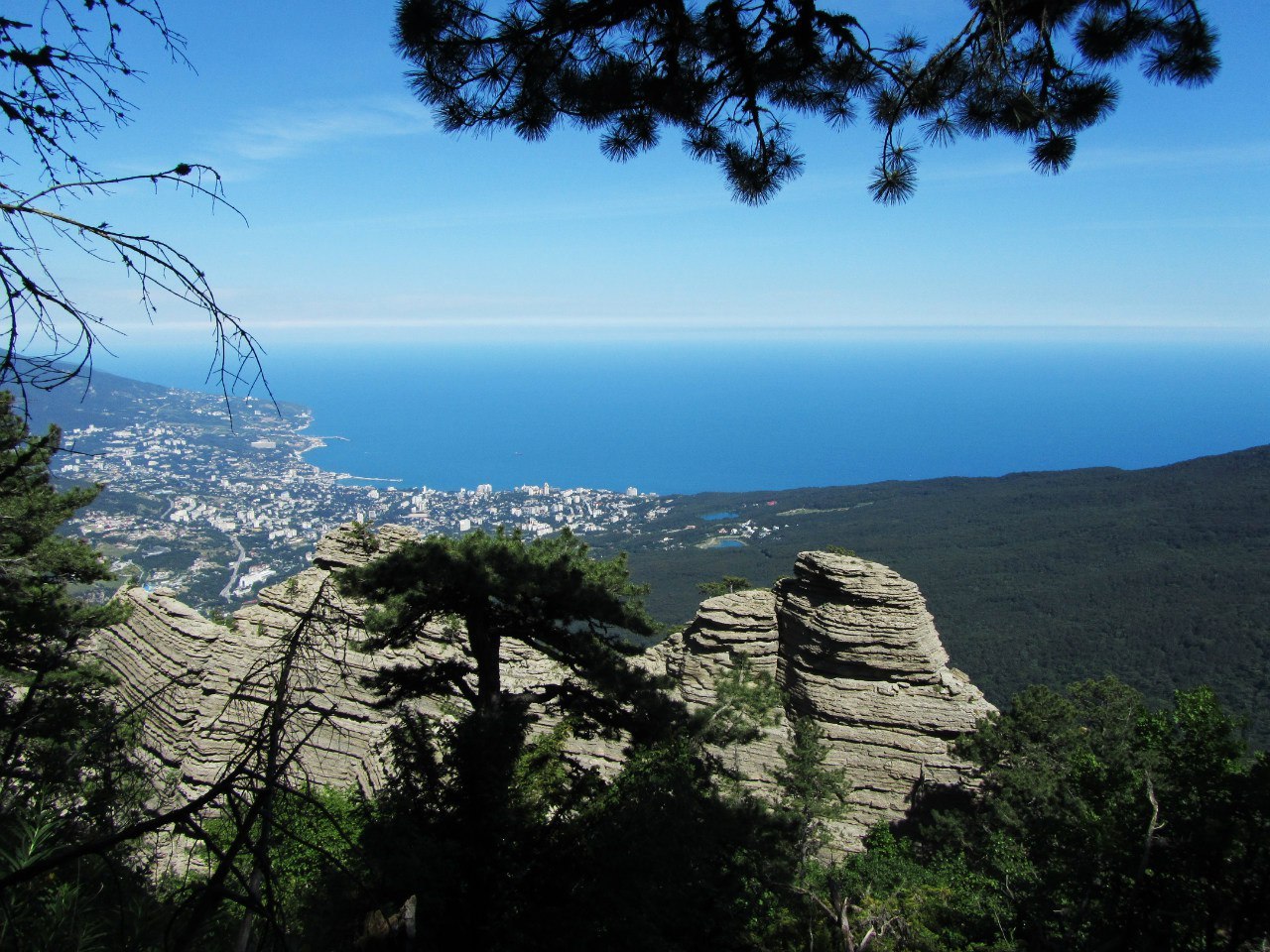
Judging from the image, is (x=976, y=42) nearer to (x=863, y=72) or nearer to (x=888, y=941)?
(x=863, y=72)

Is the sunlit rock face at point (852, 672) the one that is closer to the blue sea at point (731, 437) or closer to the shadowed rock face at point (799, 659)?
the shadowed rock face at point (799, 659)

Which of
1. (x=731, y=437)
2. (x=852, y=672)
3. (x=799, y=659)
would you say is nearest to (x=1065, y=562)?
(x=852, y=672)

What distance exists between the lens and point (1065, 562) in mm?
41406

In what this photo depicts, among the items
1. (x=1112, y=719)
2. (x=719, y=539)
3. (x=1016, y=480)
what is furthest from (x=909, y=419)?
(x=1112, y=719)

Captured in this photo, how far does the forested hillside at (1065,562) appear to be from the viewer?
2867 centimetres

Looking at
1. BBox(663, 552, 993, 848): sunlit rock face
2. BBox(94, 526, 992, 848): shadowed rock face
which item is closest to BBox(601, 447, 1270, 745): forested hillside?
BBox(663, 552, 993, 848): sunlit rock face

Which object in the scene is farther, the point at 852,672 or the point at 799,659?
the point at 799,659

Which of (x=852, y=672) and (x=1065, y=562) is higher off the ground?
(x=852, y=672)

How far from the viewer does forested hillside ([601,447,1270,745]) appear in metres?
28.7

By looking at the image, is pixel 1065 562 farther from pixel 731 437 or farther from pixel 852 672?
pixel 731 437

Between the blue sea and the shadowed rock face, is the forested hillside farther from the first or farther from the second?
the blue sea

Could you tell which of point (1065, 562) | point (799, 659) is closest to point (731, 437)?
point (1065, 562)

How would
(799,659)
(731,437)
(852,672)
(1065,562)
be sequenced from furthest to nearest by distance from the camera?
(731,437), (1065,562), (799,659), (852,672)

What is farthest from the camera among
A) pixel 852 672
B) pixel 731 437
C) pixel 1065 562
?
pixel 731 437
